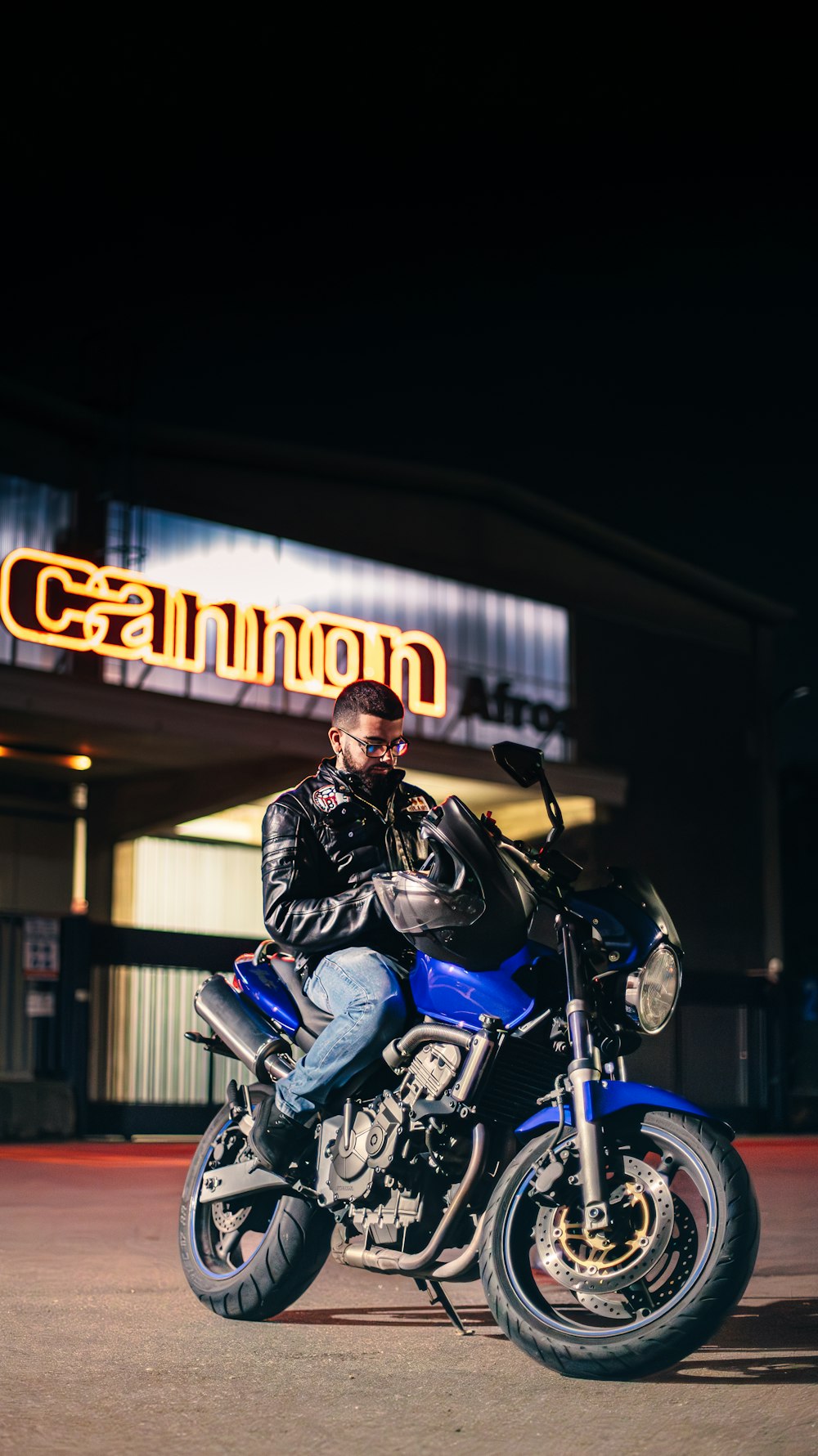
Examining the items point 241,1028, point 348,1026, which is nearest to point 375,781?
point 348,1026

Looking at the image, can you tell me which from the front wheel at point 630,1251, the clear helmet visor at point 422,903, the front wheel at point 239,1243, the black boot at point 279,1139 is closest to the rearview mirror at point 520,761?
the clear helmet visor at point 422,903

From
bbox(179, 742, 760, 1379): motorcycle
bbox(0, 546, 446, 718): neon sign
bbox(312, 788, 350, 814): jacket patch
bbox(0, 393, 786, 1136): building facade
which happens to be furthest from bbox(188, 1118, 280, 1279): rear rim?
bbox(0, 546, 446, 718): neon sign

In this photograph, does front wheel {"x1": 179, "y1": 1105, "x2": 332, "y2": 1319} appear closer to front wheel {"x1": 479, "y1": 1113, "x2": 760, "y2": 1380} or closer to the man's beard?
front wheel {"x1": 479, "y1": 1113, "x2": 760, "y2": 1380}

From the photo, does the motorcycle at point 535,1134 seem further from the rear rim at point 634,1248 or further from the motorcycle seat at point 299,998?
the motorcycle seat at point 299,998

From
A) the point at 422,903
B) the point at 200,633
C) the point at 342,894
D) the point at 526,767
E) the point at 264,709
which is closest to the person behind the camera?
the point at 422,903

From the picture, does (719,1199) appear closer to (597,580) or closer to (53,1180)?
(53,1180)

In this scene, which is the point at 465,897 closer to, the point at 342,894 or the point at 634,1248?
the point at 342,894

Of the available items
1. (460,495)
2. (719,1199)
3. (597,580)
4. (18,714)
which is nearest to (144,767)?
(18,714)

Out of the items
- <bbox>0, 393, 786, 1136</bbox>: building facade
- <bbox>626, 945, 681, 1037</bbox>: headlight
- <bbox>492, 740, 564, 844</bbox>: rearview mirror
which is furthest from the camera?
<bbox>0, 393, 786, 1136</bbox>: building facade

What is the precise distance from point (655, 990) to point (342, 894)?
102 centimetres

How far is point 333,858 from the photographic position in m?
5.24

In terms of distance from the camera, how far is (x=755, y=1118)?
81.4 ft

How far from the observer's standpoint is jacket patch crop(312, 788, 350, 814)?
5230 millimetres

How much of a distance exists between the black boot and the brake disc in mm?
1006
